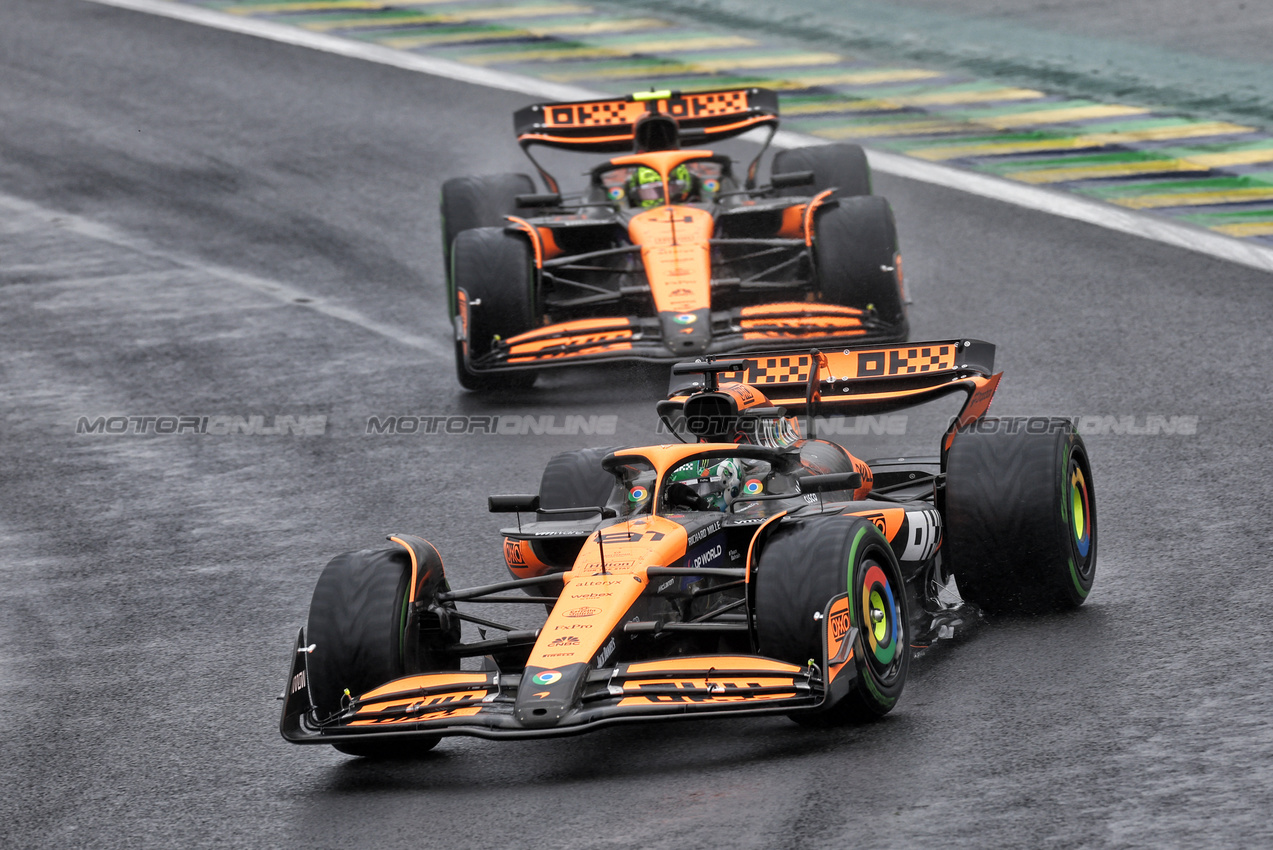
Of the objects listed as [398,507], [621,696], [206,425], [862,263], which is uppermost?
[862,263]

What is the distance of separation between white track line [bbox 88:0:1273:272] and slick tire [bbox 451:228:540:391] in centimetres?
448

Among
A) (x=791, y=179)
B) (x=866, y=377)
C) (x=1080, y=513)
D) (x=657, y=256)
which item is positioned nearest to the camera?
(x=1080, y=513)

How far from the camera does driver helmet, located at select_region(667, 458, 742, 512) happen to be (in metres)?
7.73

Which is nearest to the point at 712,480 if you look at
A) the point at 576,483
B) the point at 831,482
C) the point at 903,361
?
the point at 831,482

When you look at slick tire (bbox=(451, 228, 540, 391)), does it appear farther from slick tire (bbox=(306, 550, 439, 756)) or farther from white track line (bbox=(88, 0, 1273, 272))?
slick tire (bbox=(306, 550, 439, 756))

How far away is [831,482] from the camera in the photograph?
7367 mm

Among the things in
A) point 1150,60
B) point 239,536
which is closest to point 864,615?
point 239,536

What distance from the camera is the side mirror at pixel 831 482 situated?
7.27 metres

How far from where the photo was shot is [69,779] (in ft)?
23.4

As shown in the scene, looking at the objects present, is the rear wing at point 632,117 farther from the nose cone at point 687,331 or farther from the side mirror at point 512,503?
the side mirror at point 512,503

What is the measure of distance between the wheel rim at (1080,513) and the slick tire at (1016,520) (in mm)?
13

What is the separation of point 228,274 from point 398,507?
694 cm

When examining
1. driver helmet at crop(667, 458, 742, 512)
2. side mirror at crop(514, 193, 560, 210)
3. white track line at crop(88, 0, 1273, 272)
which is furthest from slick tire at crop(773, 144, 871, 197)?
driver helmet at crop(667, 458, 742, 512)

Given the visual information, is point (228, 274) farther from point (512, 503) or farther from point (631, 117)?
point (512, 503)
